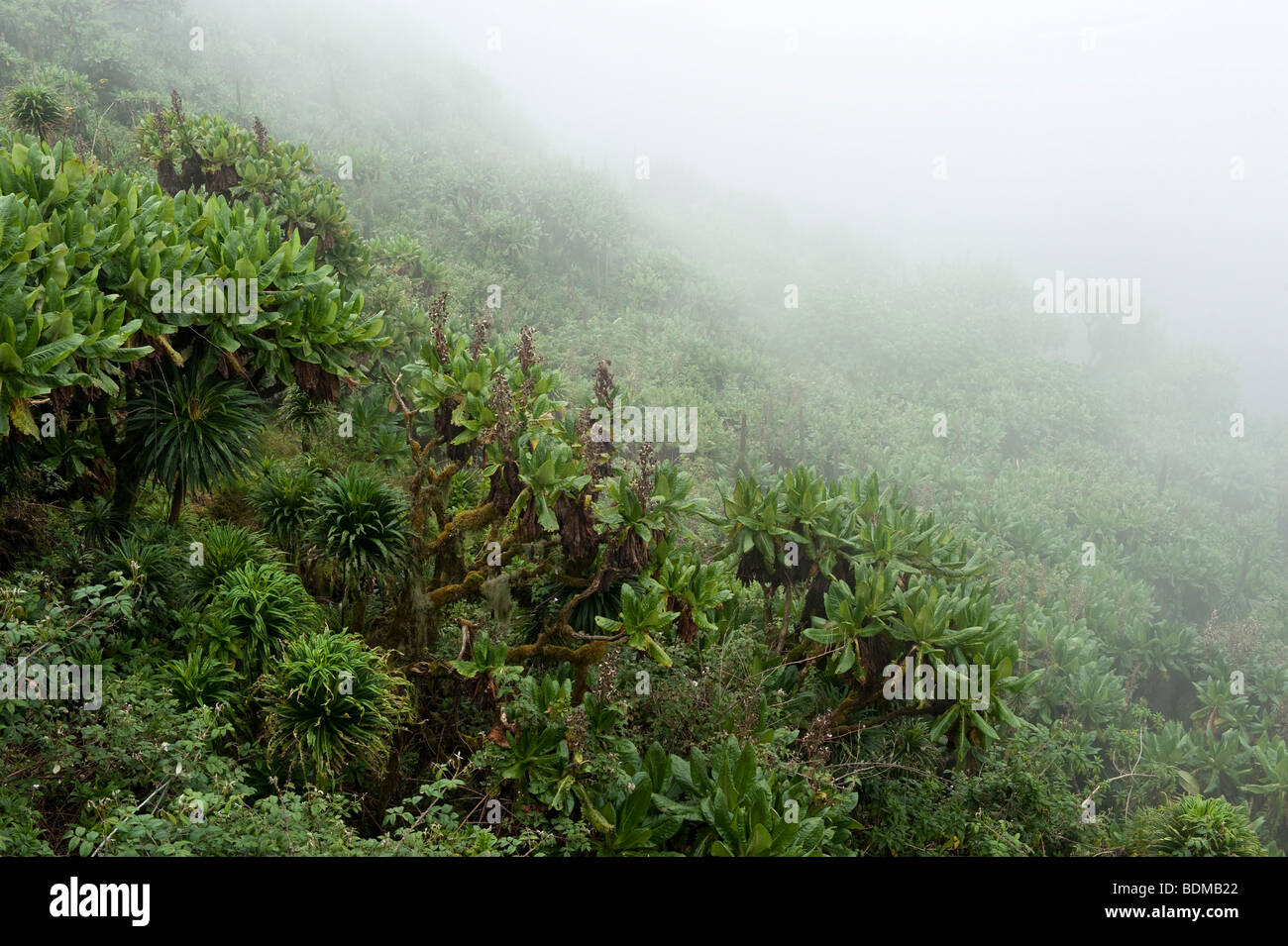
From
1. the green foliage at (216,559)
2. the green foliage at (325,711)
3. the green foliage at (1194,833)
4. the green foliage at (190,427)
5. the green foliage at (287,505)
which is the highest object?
the green foliage at (190,427)

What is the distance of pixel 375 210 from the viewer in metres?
21.4

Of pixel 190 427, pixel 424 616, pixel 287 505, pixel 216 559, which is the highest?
pixel 190 427

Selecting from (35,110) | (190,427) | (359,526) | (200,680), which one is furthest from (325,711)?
(35,110)

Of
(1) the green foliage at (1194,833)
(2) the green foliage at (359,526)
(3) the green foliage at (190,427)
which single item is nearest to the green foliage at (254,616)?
(2) the green foliage at (359,526)

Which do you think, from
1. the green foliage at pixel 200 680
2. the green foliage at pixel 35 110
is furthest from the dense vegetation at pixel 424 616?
the green foliage at pixel 35 110

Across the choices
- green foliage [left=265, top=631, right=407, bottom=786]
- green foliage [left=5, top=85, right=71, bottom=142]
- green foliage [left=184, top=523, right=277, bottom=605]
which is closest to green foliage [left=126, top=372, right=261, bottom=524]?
green foliage [left=184, top=523, right=277, bottom=605]

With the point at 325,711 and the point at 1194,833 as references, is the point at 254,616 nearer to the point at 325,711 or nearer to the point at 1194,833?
the point at 325,711

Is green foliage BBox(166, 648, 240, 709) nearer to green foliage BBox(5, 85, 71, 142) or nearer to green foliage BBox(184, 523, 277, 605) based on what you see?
green foliage BBox(184, 523, 277, 605)

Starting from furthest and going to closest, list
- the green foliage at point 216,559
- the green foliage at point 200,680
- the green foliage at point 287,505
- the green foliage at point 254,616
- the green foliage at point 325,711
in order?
the green foliage at point 287,505 < the green foliage at point 216,559 < the green foliage at point 254,616 < the green foliage at point 200,680 < the green foliage at point 325,711

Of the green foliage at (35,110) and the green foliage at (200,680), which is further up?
the green foliage at (35,110)

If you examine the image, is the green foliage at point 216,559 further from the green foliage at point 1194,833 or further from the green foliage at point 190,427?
the green foliage at point 1194,833

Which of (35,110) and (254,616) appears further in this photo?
(35,110)

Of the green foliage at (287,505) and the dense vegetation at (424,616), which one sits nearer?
the dense vegetation at (424,616)

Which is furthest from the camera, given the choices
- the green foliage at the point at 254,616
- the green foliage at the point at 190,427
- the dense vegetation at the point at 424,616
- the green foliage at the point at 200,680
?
the green foliage at the point at 190,427
